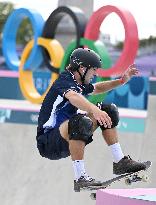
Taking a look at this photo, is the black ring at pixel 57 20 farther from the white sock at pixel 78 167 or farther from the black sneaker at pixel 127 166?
the white sock at pixel 78 167

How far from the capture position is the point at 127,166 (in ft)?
21.1

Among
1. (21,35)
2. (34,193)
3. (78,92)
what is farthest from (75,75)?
(21,35)

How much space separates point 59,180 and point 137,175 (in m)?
4.36

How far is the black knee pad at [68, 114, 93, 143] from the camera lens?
6.00 m

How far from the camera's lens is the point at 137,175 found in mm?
6508

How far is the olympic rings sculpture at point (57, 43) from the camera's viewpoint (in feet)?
47.9

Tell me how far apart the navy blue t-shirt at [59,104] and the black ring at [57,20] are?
994 centimetres

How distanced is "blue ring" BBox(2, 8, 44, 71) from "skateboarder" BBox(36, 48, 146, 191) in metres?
11.1

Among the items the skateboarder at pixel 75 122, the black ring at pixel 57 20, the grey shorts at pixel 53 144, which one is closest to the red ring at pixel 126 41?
the black ring at pixel 57 20

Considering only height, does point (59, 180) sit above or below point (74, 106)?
below

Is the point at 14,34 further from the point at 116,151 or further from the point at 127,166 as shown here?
the point at 127,166

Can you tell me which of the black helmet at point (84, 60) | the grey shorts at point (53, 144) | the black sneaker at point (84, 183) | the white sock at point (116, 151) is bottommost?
the black sneaker at point (84, 183)

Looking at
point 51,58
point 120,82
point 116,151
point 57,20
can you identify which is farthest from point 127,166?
point 57,20

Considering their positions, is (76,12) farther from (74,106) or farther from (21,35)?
(21,35)
